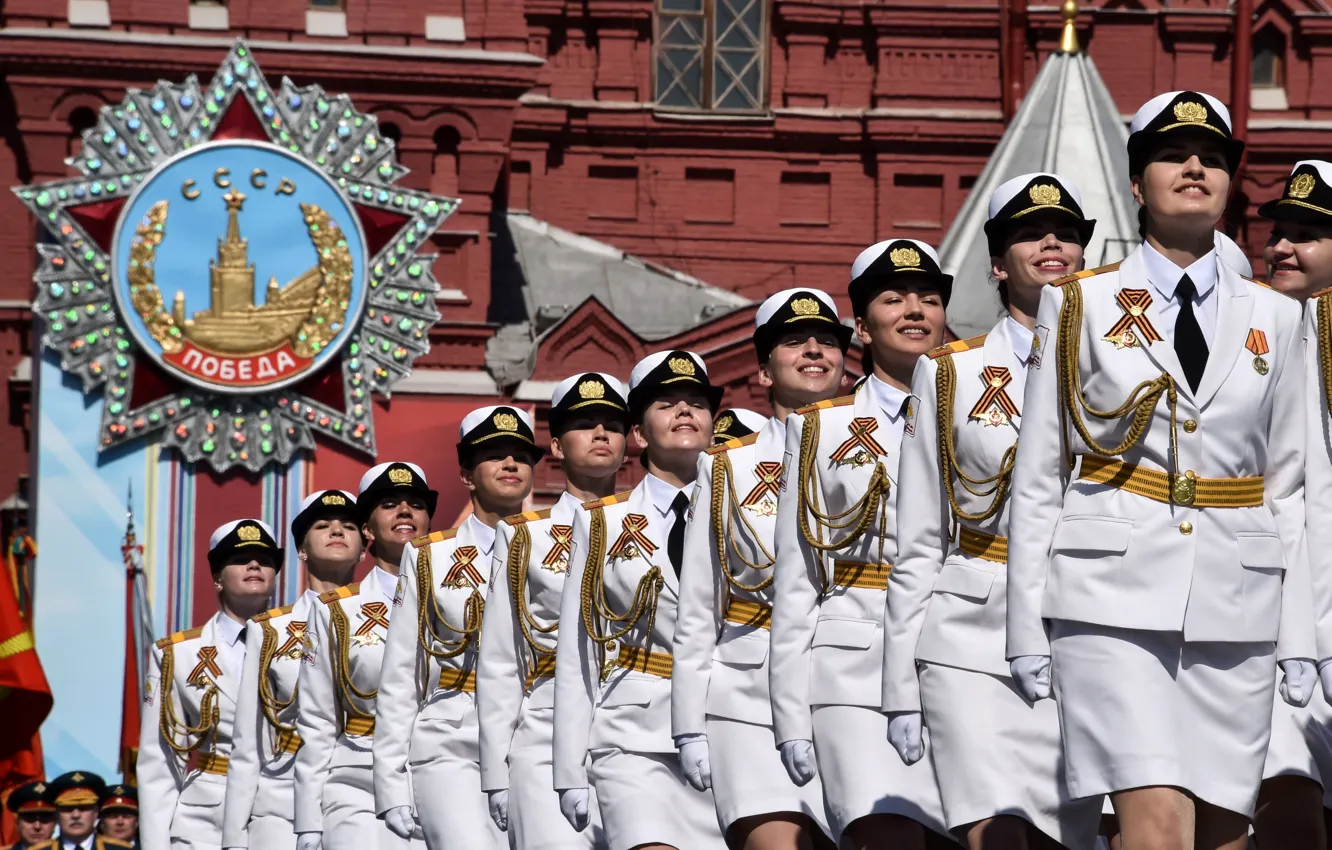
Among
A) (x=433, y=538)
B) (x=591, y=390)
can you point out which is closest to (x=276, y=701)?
(x=433, y=538)

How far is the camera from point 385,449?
69.9ft

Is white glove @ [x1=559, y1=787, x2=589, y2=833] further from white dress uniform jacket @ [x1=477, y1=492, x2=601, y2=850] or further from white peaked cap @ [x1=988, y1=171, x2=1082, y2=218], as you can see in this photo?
white peaked cap @ [x1=988, y1=171, x2=1082, y2=218]

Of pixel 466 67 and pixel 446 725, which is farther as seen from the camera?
pixel 466 67

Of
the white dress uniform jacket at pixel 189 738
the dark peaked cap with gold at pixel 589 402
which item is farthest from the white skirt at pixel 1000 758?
the white dress uniform jacket at pixel 189 738

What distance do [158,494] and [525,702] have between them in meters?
11.8

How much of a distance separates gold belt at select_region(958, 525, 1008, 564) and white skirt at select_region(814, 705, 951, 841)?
519 millimetres

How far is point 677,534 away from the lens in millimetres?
8781

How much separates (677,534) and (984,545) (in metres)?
1.93

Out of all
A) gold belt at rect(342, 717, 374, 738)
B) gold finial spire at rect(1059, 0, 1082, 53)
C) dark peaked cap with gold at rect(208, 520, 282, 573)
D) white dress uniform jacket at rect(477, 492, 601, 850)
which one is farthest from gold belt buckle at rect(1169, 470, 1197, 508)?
gold finial spire at rect(1059, 0, 1082, 53)

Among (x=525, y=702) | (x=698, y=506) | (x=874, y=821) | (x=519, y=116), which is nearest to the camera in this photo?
(x=874, y=821)

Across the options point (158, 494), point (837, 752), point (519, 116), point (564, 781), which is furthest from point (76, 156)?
point (837, 752)

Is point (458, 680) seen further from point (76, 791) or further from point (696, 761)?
point (76, 791)

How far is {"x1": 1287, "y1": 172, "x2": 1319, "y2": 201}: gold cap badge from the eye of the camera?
308 inches

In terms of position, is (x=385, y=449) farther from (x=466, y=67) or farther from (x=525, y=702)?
(x=525, y=702)
